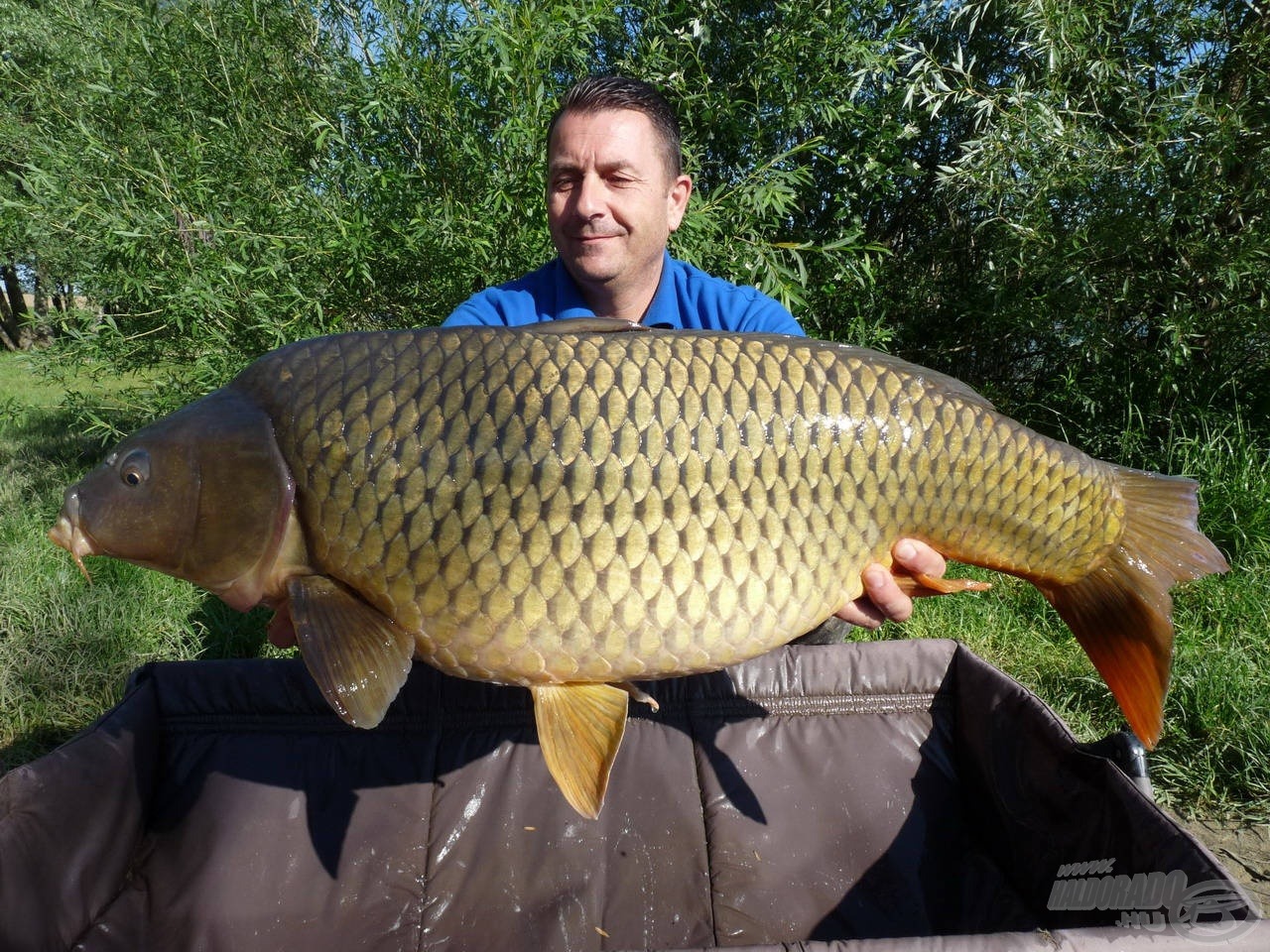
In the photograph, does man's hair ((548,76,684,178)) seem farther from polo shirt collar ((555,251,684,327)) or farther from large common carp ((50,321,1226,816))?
large common carp ((50,321,1226,816))

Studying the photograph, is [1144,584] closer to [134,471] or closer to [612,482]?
[612,482]

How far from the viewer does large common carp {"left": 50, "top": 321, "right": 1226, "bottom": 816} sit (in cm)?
100

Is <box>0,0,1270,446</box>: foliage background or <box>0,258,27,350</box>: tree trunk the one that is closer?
<box>0,0,1270,446</box>: foliage background

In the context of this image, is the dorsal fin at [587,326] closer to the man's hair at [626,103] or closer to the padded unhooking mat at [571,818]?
the man's hair at [626,103]

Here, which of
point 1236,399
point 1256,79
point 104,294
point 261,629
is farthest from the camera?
point 104,294

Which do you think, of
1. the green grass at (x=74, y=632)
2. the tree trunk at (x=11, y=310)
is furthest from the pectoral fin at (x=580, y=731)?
the tree trunk at (x=11, y=310)

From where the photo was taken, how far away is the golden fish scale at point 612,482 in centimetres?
100

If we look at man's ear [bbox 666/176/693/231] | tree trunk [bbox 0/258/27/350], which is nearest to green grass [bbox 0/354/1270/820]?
man's ear [bbox 666/176/693/231]

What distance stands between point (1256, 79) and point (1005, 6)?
0.76 metres

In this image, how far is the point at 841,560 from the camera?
1.07m

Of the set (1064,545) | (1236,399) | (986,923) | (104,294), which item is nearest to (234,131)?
(104,294)

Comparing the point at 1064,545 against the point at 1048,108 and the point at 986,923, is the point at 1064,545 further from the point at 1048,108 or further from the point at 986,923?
the point at 1048,108

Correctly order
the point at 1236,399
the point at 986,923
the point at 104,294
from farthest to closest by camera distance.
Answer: the point at 104,294
the point at 1236,399
the point at 986,923

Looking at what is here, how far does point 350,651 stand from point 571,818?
76 centimetres
